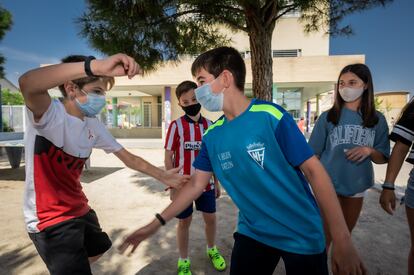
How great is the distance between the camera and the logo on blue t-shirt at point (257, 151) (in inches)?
62.9

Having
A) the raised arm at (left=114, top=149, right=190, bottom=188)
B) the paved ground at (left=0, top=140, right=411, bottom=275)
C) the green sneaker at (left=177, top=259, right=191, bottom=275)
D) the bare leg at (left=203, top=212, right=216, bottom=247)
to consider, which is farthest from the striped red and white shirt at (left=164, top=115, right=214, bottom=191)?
the paved ground at (left=0, top=140, right=411, bottom=275)

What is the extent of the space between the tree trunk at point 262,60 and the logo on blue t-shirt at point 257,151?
4201 millimetres

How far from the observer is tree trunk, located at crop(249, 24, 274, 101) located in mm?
5547

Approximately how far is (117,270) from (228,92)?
2319 millimetres

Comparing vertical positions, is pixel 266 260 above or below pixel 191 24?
below

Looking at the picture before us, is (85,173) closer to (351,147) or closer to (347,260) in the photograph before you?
(351,147)

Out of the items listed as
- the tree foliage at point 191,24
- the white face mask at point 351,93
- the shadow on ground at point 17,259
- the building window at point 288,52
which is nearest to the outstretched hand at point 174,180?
the white face mask at point 351,93

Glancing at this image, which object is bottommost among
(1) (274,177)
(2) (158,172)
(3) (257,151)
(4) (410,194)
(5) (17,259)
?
(5) (17,259)

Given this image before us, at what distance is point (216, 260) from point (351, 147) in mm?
1743

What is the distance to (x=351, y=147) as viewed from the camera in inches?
99.7

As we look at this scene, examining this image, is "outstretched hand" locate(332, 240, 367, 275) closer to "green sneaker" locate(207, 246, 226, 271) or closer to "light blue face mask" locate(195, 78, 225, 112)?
"light blue face mask" locate(195, 78, 225, 112)

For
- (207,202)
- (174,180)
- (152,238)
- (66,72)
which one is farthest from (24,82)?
(152,238)

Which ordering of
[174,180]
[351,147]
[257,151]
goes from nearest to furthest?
1. [257,151]
2. [174,180]
3. [351,147]

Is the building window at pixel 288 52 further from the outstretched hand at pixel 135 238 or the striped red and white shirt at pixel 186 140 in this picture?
the outstretched hand at pixel 135 238
